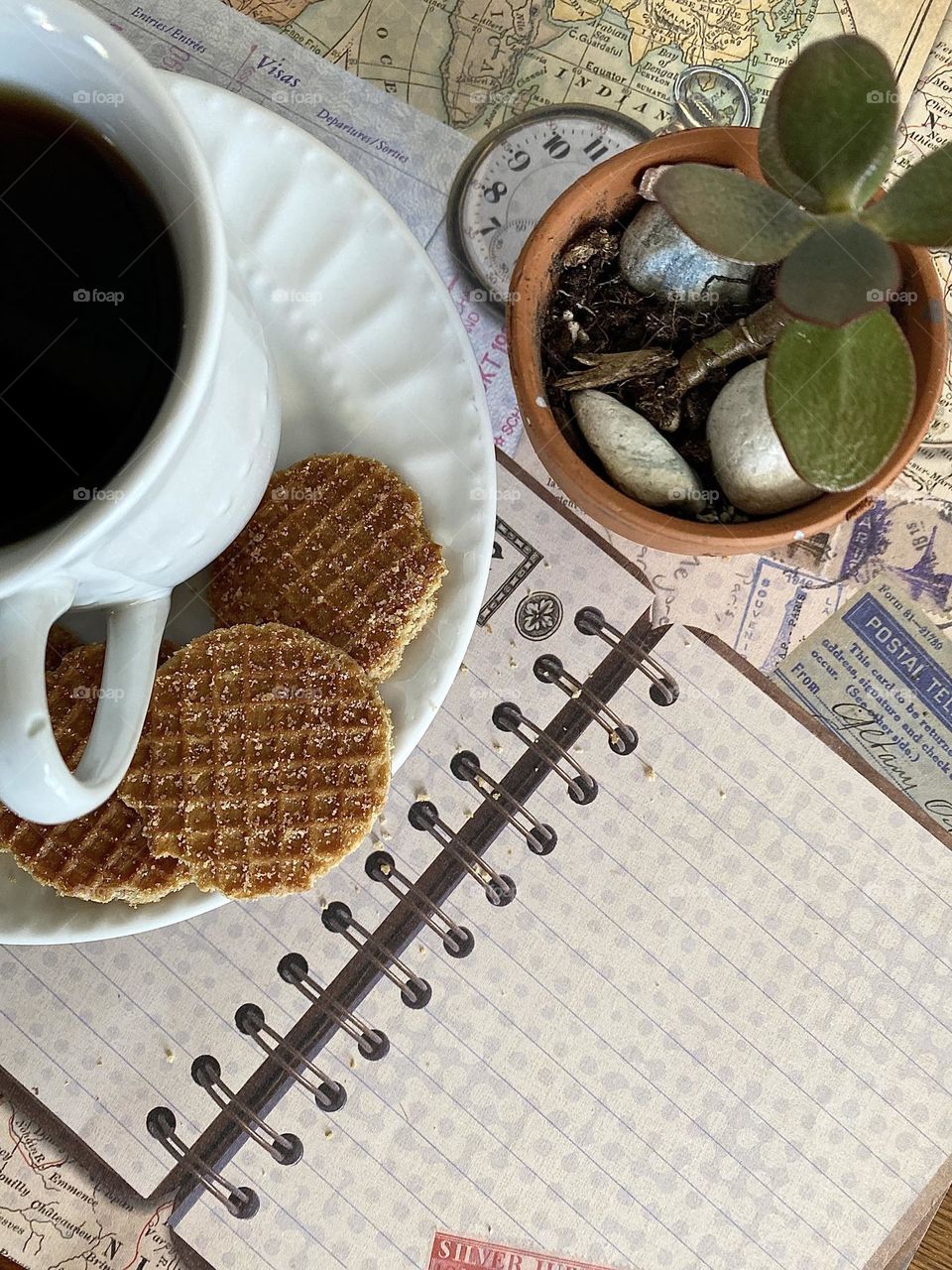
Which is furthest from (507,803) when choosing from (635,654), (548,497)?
(548,497)

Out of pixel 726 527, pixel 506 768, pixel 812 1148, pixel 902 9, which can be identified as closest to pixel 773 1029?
pixel 812 1148

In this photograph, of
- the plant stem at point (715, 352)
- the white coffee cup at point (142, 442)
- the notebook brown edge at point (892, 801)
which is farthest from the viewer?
the notebook brown edge at point (892, 801)

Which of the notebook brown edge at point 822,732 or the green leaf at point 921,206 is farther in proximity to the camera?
the notebook brown edge at point 822,732

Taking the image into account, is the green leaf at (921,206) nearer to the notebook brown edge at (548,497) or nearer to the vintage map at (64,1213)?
the notebook brown edge at (548,497)

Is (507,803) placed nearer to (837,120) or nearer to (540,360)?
(540,360)

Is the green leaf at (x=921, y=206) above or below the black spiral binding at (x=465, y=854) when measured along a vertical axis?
above

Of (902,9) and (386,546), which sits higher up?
(902,9)

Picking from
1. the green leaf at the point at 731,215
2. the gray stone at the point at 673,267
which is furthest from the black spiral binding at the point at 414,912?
the green leaf at the point at 731,215

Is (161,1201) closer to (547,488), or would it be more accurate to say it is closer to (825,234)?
(547,488)
